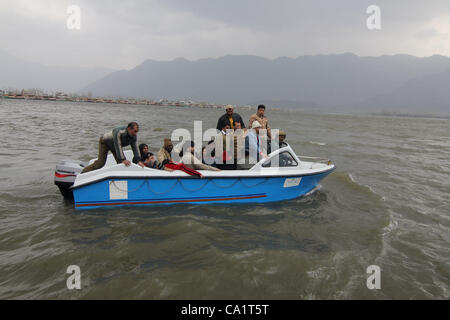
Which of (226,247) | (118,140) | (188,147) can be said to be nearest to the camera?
(226,247)

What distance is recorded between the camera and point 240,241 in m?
4.67

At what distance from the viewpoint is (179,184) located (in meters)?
5.62

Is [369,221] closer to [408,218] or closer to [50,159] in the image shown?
[408,218]

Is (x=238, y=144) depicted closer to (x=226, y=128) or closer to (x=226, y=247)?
(x=226, y=128)

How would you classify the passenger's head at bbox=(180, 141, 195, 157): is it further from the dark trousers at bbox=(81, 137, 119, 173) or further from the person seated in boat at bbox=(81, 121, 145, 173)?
the dark trousers at bbox=(81, 137, 119, 173)

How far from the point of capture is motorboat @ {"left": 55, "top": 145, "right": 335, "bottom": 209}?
208 inches

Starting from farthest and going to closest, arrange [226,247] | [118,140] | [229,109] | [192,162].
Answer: [229,109] < [192,162] < [118,140] < [226,247]

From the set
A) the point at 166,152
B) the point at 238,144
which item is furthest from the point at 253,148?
the point at 166,152

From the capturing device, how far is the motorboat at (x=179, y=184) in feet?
→ 17.3

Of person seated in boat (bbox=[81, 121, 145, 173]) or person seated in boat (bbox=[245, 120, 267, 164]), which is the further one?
person seated in boat (bbox=[245, 120, 267, 164])

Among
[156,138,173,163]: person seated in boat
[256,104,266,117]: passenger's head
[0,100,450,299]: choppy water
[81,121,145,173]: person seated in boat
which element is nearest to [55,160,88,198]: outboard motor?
[81,121,145,173]: person seated in boat

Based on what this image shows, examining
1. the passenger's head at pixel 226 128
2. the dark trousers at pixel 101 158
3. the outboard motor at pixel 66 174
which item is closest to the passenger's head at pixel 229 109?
the passenger's head at pixel 226 128

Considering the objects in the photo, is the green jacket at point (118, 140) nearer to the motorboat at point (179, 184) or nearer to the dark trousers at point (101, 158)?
the dark trousers at point (101, 158)

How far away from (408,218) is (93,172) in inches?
308
